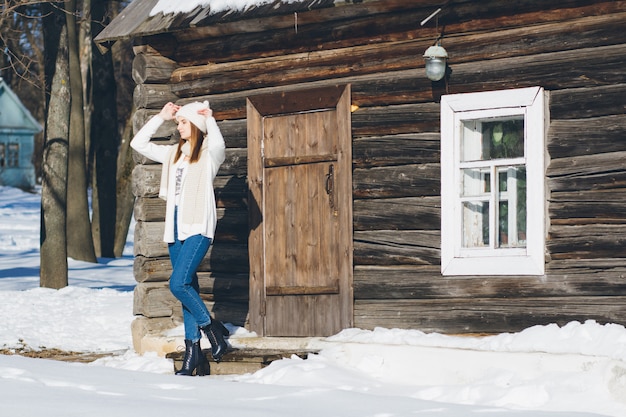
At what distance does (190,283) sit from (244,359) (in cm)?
74

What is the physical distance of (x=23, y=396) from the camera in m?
6.65

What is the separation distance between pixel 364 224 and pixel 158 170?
2222mm

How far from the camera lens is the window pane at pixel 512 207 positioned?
29.7ft

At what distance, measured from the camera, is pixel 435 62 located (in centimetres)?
906

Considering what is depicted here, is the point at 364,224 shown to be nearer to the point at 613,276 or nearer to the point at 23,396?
the point at 613,276

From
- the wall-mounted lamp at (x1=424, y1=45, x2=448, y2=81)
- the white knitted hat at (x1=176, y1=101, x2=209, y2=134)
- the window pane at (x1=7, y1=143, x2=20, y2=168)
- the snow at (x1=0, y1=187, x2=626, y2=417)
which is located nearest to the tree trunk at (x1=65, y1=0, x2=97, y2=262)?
the snow at (x1=0, y1=187, x2=626, y2=417)

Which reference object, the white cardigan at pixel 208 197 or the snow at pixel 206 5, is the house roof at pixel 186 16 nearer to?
the snow at pixel 206 5

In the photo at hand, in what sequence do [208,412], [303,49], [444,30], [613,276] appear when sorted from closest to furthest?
1. [208,412]
2. [613,276]
3. [444,30]
4. [303,49]

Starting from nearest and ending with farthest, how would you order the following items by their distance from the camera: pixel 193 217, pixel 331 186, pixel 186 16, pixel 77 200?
1. pixel 193 217
2. pixel 331 186
3. pixel 186 16
4. pixel 77 200

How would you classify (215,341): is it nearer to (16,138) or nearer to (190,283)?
(190,283)

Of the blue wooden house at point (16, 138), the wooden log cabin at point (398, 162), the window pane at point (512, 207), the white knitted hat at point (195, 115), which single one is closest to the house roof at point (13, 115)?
the blue wooden house at point (16, 138)

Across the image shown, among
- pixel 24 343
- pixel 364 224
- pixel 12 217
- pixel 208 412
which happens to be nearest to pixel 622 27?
pixel 364 224

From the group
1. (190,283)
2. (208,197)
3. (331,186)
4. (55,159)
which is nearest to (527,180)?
(331,186)

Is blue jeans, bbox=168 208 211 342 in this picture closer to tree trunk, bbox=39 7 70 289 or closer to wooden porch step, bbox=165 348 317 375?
wooden porch step, bbox=165 348 317 375
